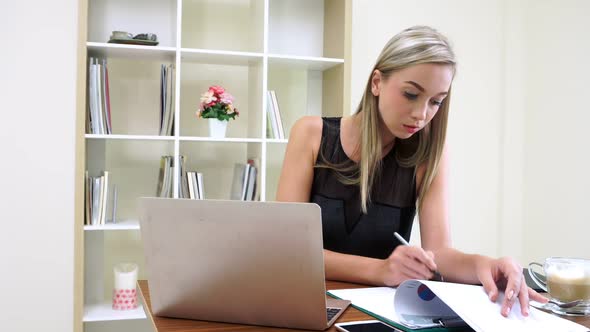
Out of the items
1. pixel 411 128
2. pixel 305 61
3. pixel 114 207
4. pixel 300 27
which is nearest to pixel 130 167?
pixel 114 207

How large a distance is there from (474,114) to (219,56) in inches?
63.1

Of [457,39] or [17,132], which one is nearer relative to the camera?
[17,132]

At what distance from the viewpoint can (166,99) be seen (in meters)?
2.81

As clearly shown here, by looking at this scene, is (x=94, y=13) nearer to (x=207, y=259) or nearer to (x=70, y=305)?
(x=70, y=305)

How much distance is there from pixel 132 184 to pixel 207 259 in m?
2.12

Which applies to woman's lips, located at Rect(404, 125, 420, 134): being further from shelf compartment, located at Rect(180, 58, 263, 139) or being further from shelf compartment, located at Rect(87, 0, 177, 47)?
shelf compartment, located at Rect(87, 0, 177, 47)

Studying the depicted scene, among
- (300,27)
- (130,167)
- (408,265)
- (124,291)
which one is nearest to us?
(408,265)

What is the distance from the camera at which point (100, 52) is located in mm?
2828

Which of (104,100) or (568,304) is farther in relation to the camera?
(104,100)

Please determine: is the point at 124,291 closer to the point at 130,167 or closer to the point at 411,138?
the point at 130,167

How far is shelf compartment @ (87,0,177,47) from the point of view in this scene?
2.94 meters

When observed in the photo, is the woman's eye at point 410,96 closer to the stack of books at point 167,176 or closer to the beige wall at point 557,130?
the stack of books at point 167,176

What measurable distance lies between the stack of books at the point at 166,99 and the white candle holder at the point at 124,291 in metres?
0.64

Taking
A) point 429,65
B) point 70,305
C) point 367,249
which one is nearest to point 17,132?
point 70,305
